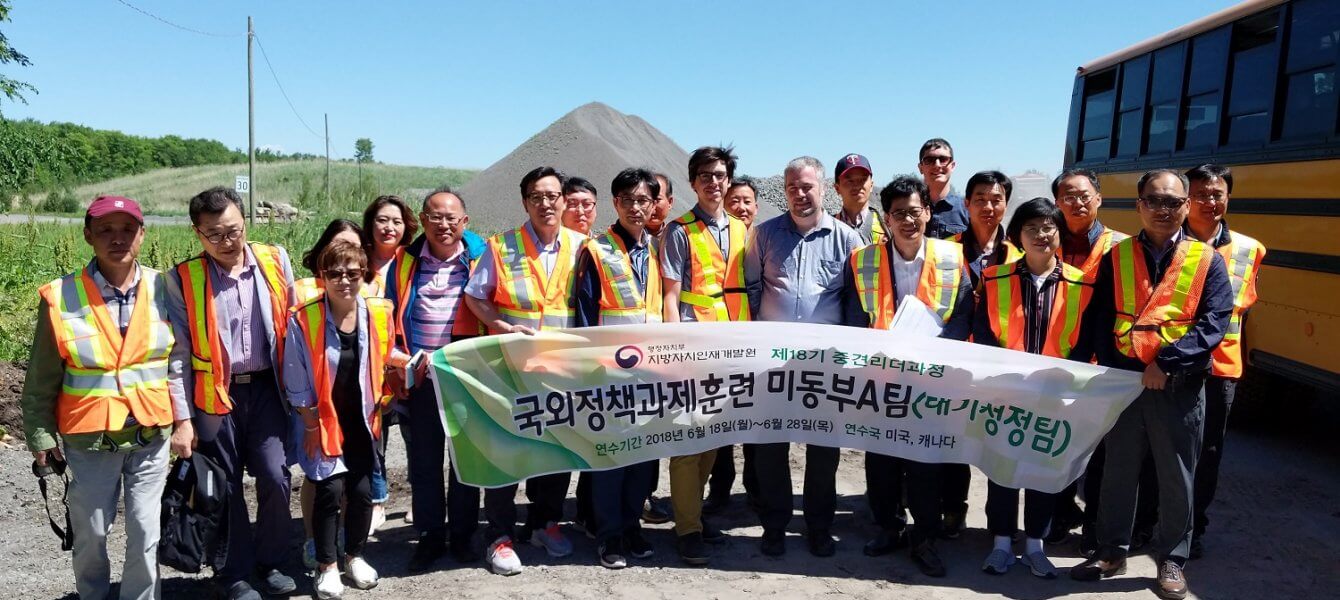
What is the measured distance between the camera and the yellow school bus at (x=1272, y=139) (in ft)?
18.7

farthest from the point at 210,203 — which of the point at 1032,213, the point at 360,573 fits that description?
the point at 1032,213

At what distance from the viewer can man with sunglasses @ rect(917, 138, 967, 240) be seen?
5500 millimetres

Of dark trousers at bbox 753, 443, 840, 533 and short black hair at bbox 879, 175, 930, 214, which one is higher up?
short black hair at bbox 879, 175, 930, 214

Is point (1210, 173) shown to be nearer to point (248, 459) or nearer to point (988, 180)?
point (988, 180)

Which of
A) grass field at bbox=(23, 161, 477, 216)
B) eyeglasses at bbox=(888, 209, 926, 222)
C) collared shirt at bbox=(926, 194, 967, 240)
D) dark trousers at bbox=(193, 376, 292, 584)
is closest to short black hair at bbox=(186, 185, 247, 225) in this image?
dark trousers at bbox=(193, 376, 292, 584)

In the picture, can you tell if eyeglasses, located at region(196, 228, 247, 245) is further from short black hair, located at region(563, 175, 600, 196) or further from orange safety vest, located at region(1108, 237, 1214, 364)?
orange safety vest, located at region(1108, 237, 1214, 364)

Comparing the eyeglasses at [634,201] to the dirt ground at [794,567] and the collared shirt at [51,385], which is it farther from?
the collared shirt at [51,385]

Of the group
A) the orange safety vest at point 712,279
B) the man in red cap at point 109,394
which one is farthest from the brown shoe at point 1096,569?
the man in red cap at point 109,394

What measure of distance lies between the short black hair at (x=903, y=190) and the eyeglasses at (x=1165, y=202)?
39.2 inches

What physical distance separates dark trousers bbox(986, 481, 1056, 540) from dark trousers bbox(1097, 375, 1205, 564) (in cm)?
25

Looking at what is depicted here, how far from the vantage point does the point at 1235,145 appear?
264 inches

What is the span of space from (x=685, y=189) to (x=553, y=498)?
69.3 feet

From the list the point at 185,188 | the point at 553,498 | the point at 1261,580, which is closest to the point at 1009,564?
the point at 1261,580

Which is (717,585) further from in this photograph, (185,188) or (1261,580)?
(185,188)
